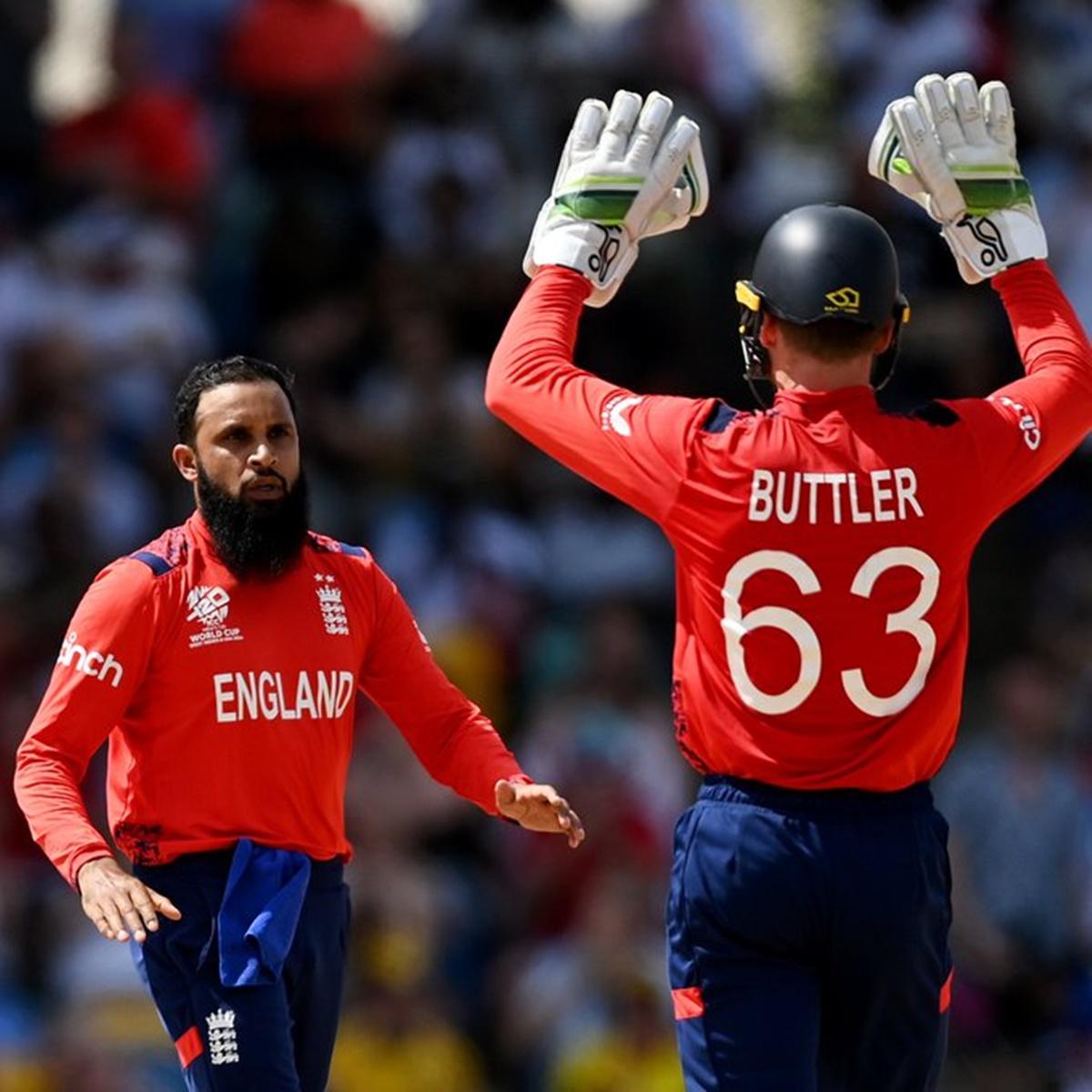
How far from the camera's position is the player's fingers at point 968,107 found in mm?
5973

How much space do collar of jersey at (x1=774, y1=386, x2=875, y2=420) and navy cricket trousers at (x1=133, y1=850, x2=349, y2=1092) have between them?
152 centimetres

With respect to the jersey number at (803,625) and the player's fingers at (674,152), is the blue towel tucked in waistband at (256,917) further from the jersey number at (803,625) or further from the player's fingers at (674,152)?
the player's fingers at (674,152)

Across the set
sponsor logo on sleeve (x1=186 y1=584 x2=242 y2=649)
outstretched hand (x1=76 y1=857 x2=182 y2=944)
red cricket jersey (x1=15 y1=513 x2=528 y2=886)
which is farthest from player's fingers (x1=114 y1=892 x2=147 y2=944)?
sponsor logo on sleeve (x1=186 y1=584 x2=242 y2=649)

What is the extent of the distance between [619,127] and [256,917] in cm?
196

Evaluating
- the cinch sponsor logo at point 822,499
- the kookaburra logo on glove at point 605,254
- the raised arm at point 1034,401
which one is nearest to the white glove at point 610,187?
the kookaburra logo on glove at point 605,254

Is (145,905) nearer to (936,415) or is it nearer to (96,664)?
(96,664)

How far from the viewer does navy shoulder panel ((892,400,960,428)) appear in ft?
18.7

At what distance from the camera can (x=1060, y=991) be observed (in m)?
11.1

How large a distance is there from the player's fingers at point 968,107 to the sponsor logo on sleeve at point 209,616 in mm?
2007

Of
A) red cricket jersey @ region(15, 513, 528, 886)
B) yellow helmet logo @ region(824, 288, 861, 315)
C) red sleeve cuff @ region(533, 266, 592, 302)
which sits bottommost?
red cricket jersey @ region(15, 513, 528, 886)

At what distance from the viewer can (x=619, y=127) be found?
5.98 m

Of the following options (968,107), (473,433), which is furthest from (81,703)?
(473,433)

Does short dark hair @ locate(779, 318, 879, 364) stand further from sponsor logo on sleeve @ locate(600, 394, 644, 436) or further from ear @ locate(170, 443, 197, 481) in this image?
ear @ locate(170, 443, 197, 481)

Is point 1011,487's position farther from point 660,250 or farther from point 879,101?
point 879,101
